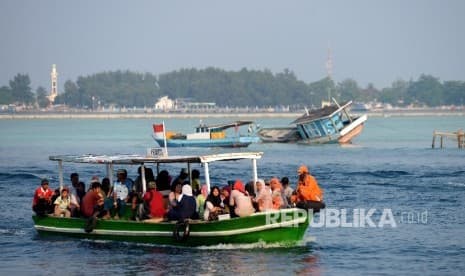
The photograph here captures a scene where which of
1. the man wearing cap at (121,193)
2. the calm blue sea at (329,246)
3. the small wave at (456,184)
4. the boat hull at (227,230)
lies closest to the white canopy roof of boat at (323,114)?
the calm blue sea at (329,246)

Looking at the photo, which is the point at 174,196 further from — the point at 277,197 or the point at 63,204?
the point at 63,204

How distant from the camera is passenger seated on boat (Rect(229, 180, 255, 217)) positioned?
95.6ft

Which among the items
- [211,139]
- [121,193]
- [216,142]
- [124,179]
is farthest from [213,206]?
[211,139]

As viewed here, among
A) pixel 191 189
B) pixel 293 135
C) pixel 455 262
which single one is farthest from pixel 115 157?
pixel 293 135

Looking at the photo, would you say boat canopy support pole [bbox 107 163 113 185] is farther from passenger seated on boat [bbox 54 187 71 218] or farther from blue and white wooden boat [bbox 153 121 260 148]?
blue and white wooden boat [bbox 153 121 260 148]

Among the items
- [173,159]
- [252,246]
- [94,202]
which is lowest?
[252,246]

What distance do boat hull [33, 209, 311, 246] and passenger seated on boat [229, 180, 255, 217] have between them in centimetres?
27

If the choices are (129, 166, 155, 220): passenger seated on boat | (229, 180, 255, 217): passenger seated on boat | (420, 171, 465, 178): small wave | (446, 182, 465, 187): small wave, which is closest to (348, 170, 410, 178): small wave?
(420, 171, 465, 178): small wave

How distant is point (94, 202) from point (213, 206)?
389 cm

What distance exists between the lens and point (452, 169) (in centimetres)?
6109

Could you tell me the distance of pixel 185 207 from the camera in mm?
29406

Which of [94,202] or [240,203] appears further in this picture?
[94,202]

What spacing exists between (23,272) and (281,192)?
22.6 feet

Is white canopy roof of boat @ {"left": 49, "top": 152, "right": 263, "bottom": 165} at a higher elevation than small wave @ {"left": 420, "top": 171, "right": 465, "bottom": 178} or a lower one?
higher
